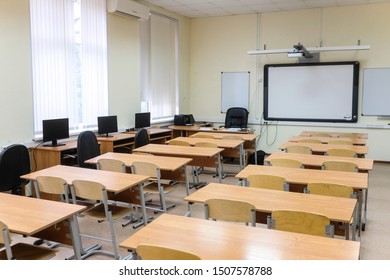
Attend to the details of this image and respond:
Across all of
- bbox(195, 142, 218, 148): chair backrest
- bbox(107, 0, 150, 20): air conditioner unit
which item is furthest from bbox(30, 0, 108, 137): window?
bbox(195, 142, 218, 148): chair backrest

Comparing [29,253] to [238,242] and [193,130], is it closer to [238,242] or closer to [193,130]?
[238,242]

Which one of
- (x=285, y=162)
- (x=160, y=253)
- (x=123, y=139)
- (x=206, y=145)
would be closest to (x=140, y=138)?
(x=123, y=139)

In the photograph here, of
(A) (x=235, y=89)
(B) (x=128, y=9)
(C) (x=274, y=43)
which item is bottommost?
(A) (x=235, y=89)

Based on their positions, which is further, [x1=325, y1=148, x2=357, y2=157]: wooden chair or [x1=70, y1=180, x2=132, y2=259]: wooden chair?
[x1=325, y1=148, x2=357, y2=157]: wooden chair

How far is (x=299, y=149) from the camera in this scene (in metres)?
5.50

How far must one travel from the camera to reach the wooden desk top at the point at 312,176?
3594 mm

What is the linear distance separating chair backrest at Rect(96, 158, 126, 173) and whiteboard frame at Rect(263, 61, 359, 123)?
5.40m

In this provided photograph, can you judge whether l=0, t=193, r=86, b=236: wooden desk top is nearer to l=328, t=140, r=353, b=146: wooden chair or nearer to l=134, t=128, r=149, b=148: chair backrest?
l=134, t=128, r=149, b=148: chair backrest

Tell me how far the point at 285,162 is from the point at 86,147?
109 inches

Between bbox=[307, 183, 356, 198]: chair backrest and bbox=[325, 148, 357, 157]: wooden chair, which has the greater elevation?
bbox=[325, 148, 357, 157]: wooden chair

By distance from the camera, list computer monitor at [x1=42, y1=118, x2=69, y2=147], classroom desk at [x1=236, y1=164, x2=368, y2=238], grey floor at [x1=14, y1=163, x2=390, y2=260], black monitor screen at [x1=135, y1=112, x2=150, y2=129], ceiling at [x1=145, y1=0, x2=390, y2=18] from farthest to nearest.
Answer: ceiling at [x1=145, y1=0, x2=390, y2=18] < black monitor screen at [x1=135, y1=112, x2=150, y2=129] < computer monitor at [x1=42, y1=118, x2=69, y2=147] < grey floor at [x1=14, y1=163, x2=390, y2=260] < classroom desk at [x1=236, y1=164, x2=368, y2=238]

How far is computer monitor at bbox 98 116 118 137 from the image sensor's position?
6469 millimetres
